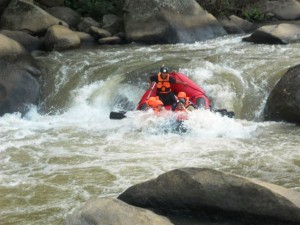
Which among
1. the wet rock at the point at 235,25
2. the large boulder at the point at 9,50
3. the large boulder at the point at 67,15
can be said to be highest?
the large boulder at the point at 67,15

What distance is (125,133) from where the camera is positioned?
699cm

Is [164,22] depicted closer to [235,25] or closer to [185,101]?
[235,25]

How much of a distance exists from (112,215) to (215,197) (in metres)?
0.68

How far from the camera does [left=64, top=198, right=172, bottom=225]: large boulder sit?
3146 mm

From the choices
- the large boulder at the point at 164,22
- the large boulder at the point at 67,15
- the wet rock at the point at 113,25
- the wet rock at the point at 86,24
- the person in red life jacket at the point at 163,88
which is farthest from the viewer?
the large boulder at the point at 67,15

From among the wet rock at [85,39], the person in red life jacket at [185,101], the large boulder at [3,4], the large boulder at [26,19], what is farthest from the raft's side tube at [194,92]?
the large boulder at [3,4]

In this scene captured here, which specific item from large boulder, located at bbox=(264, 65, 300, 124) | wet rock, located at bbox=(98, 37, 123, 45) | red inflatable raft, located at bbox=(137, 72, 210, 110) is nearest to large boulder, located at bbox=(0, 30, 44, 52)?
wet rock, located at bbox=(98, 37, 123, 45)

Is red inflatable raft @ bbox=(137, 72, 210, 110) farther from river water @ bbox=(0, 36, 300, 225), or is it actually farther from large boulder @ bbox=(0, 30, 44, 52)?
large boulder @ bbox=(0, 30, 44, 52)

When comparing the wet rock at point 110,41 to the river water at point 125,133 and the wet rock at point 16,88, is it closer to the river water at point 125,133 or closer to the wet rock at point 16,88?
the river water at point 125,133

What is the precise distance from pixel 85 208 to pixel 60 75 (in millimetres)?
6632

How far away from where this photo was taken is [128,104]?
8.50 meters

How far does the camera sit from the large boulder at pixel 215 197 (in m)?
3.10

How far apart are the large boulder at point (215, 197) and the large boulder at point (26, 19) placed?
963 cm

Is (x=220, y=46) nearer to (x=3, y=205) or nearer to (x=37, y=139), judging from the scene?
(x=37, y=139)
